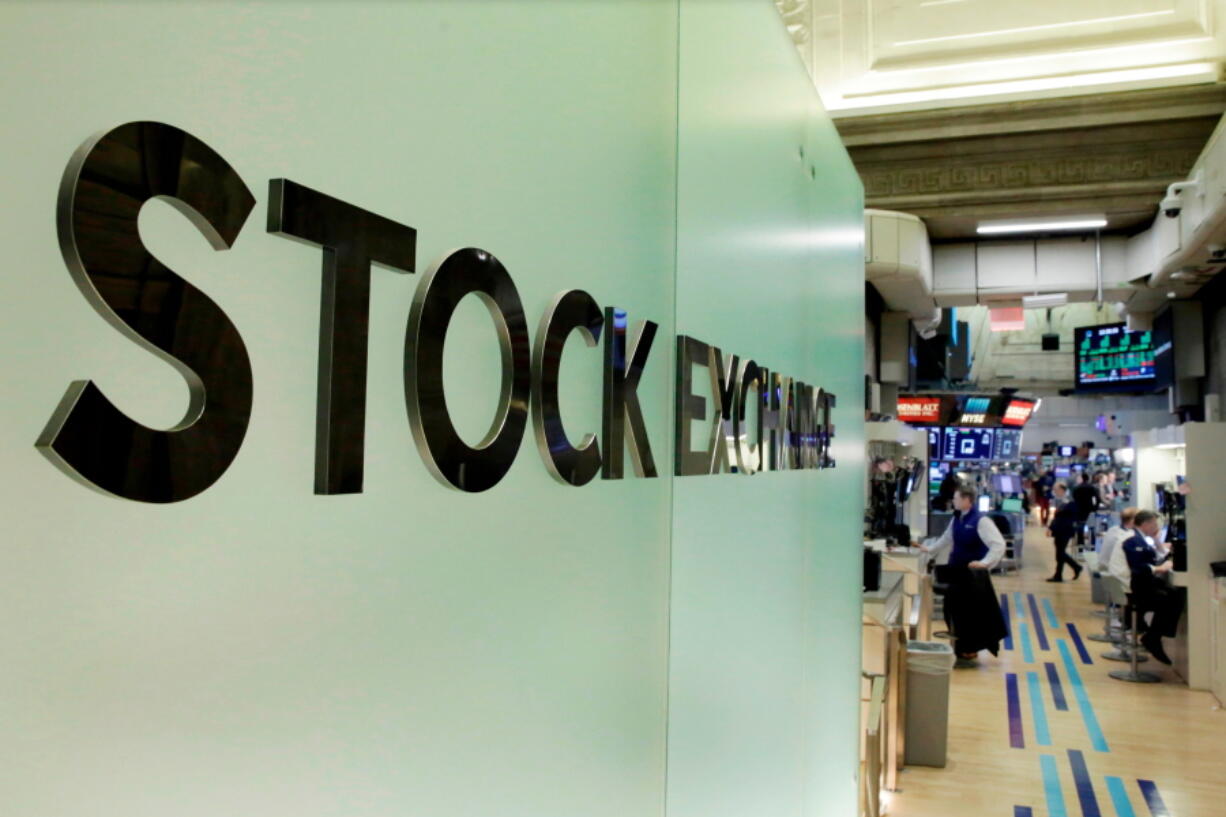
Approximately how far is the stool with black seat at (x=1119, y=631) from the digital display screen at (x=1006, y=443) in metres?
6.71

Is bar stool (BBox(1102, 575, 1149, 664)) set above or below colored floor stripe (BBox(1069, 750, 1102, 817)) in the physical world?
above

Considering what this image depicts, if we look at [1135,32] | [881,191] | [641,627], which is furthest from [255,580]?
[881,191]

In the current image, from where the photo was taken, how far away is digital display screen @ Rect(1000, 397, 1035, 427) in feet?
53.1

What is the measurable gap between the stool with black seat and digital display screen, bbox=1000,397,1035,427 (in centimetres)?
712

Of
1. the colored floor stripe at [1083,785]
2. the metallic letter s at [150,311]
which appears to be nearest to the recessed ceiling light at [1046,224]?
the colored floor stripe at [1083,785]

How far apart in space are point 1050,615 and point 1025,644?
2.08 meters

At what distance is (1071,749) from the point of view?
20.4ft

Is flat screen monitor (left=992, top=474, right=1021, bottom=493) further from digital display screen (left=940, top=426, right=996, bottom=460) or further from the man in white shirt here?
the man in white shirt

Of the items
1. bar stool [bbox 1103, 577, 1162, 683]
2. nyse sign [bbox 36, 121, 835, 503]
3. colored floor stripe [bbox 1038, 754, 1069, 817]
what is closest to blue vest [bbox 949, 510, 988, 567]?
bar stool [bbox 1103, 577, 1162, 683]

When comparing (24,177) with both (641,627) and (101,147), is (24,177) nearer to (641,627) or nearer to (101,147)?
(101,147)

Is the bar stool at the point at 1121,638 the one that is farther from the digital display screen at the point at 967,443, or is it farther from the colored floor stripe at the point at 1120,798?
the digital display screen at the point at 967,443

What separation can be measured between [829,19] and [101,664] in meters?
7.16

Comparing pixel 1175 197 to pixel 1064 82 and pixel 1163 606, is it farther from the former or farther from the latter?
pixel 1163 606

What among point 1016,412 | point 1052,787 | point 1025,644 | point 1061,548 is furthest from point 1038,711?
point 1016,412
